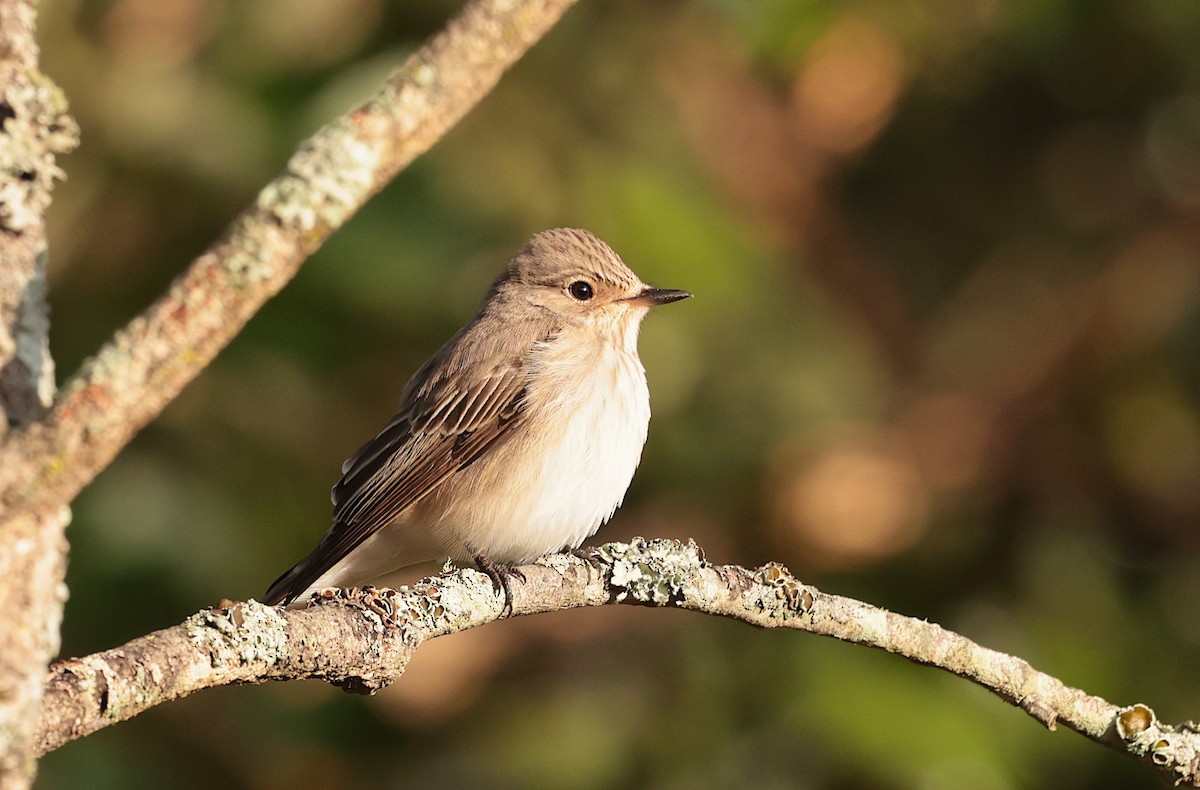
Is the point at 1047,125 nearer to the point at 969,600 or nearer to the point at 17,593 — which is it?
the point at 969,600

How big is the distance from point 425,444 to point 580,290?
2.98 feet

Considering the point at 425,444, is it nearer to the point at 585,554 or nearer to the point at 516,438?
the point at 516,438

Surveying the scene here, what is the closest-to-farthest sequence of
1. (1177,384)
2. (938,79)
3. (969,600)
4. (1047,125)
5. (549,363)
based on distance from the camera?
(549,363) < (969,600) < (1177,384) < (938,79) < (1047,125)

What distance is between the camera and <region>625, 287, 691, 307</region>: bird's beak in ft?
16.6

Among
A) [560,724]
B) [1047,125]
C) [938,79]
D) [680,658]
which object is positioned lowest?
[560,724]

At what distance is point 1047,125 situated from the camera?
26.9 feet

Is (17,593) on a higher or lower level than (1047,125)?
lower

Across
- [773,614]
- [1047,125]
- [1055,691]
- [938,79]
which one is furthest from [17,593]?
[1047,125]

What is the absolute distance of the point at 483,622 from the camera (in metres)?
3.22

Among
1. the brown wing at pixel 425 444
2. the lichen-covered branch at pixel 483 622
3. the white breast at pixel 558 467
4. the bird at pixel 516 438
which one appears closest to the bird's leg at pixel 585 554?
the lichen-covered branch at pixel 483 622

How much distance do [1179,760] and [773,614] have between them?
A: 3.08ft

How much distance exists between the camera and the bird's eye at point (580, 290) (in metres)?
5.43

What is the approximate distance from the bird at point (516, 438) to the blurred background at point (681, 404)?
230 mm

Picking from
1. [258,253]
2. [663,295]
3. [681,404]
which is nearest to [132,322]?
[258,253]
